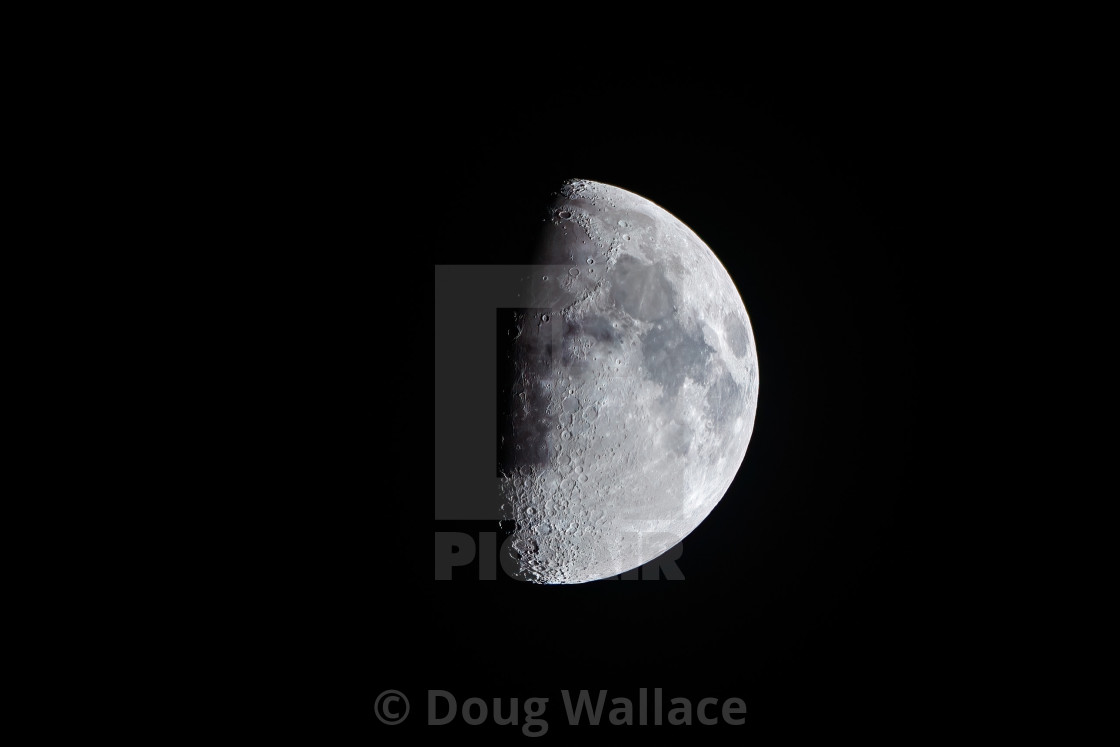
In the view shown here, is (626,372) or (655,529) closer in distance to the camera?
(626,372)

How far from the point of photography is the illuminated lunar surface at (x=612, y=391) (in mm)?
2762

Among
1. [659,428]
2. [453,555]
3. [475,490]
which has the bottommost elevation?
[453,555]

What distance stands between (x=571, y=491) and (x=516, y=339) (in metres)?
0.63

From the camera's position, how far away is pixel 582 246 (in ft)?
9.45

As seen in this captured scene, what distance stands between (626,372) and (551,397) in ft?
0.98

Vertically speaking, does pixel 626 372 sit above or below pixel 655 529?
above

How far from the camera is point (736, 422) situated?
323 centimetres

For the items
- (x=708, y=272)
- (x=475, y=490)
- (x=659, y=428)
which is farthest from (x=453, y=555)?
(x=708, y=272)

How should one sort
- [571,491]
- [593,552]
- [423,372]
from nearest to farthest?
Result: [423,372] < [571,491] < [593,552]

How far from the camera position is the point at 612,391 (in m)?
2.77

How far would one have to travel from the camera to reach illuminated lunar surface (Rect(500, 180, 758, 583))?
2762 millimetres

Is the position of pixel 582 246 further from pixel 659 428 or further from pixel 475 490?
pixel 475 490

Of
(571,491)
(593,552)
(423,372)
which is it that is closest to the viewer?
(423,372)

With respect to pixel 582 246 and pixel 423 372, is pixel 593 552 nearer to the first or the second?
pixel 423 372
